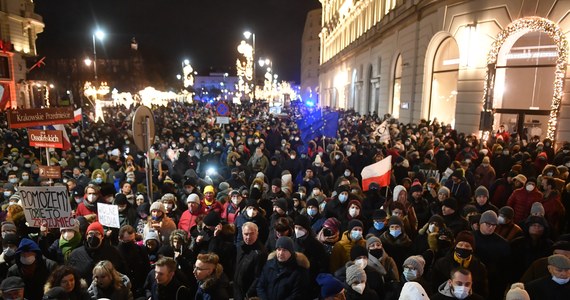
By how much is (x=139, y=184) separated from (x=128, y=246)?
4145 millimetres

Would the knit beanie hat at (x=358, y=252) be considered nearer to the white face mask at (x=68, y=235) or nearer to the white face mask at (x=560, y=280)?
the white face mask at (x=560, y=280)

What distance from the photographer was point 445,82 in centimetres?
2103

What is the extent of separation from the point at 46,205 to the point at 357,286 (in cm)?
440

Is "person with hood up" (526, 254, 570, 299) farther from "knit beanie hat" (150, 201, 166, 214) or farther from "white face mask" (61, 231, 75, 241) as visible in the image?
"white face mask" (61, 231, 75, 241)

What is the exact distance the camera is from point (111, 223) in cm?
608

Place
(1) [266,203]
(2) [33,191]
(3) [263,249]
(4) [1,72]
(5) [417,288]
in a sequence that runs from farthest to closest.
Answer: (4) [1,72] < (1) [266,203] < (2) [33,191] < (3) [263,249] < (5) [417,288]

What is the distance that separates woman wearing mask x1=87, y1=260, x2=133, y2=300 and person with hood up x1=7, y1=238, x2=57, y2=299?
0.84 m

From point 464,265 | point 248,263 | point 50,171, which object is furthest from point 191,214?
point 464,265

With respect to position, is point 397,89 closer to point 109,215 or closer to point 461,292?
point 109,215

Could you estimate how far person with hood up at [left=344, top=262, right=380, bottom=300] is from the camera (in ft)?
12.9

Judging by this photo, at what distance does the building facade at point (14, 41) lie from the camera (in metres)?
33.4

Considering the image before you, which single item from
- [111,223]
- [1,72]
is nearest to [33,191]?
[111,223]

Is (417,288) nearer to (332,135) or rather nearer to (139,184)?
(139,184)

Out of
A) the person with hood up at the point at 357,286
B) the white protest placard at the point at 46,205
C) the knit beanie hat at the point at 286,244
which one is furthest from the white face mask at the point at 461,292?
the white protest placard at the point at 46,205
